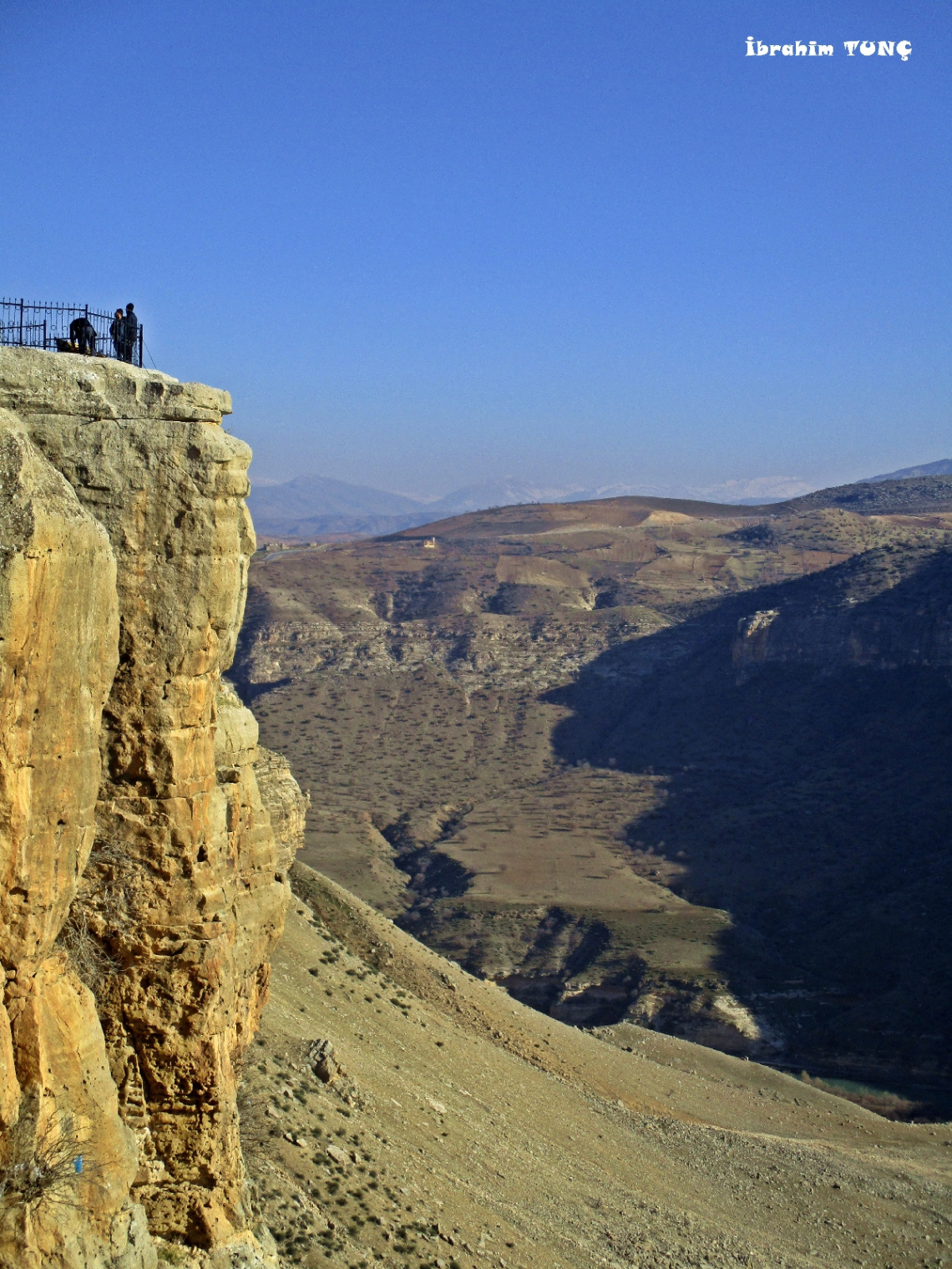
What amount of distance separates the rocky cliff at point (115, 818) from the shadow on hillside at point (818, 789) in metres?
41.1

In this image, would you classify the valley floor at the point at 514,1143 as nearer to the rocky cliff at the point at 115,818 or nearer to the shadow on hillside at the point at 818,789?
the rocky cliff at the point at 115,818

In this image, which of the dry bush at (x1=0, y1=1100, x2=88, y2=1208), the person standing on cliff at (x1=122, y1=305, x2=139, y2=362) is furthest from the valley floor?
the person standing on cliff at (x1=122, y1=305, x2=139, y2=362)

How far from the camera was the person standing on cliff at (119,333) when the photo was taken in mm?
9477

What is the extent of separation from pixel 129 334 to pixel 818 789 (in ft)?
226

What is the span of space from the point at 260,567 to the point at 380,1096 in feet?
347

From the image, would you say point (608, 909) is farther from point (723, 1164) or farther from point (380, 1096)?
point (380, 1096)

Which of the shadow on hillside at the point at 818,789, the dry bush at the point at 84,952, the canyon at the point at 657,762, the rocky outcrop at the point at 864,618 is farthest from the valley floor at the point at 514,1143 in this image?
the rocky outcrop at the point at 864,618

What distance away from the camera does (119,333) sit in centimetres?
951

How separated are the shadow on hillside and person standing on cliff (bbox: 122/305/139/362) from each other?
42217mm

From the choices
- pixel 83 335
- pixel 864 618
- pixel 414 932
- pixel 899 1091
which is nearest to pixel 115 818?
pixel 83 335

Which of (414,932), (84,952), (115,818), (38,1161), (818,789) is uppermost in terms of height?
(115,818)

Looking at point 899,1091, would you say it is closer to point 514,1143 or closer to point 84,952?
point 514,1143

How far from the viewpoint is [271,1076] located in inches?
746

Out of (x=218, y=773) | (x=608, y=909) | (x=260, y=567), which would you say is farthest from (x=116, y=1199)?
(x=260, y=567)
